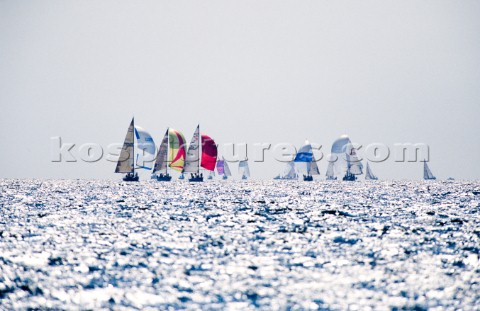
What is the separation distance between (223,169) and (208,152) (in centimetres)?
6819

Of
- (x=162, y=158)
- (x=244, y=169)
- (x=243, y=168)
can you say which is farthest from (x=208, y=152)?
(x=244, y=169)

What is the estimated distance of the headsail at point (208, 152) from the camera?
3760 inches

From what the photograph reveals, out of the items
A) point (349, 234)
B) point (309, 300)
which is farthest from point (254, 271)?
point (349, 234)

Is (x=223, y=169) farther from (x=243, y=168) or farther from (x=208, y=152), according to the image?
(x=208, y=152)

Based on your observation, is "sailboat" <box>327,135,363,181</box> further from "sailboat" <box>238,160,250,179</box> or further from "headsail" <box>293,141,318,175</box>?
"sailboat" <box>238,160,250,179</box>

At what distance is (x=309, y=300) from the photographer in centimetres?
1248

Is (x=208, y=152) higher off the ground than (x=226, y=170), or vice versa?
(x=208, y=152)

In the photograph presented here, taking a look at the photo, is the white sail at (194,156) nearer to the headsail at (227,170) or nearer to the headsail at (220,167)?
the headsail at (220,167)

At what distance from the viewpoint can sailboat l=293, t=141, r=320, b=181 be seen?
430ft

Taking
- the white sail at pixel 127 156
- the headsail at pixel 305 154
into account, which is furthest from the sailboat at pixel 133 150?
the headsail at pixel 305 154

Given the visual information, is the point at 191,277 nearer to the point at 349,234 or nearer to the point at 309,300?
the point at 309,300

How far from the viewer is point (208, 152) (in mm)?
96125

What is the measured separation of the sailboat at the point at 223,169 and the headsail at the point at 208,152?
205 feet

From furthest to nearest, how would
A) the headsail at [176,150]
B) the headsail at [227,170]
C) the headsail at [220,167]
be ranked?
the headsail at [227,170]
the headsail at [220,167]
the headsail at [176,150]
